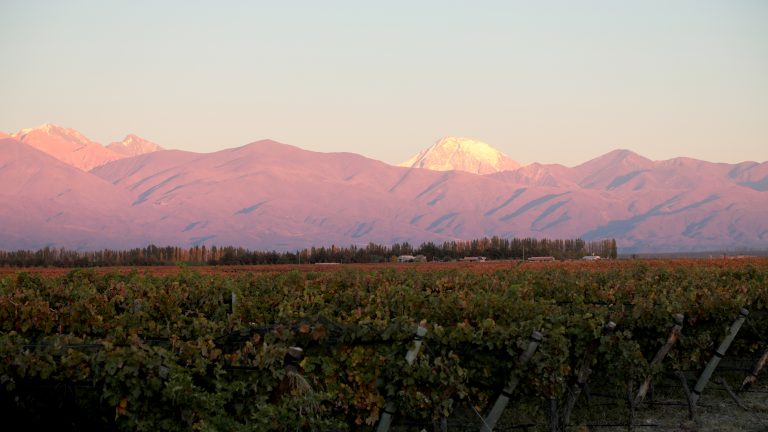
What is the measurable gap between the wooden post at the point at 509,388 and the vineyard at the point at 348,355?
0.03 meters

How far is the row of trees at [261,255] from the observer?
92375 millimetres

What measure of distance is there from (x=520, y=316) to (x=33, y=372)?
7.80 metres

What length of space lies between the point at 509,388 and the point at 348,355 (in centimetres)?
205

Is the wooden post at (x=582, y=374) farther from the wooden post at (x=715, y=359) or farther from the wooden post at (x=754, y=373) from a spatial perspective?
the wooden post at (x=754, y=373)

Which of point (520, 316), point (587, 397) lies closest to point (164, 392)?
point (520, 316)

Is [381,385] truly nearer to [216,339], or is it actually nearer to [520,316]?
[216,339]

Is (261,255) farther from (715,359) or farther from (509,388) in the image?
(509,388)

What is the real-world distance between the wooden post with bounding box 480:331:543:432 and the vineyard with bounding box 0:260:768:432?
0.09 feet

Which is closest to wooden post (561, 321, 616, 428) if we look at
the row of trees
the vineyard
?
the vineyard

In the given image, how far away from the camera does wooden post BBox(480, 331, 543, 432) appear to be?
1229cm

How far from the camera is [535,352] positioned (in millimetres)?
12555

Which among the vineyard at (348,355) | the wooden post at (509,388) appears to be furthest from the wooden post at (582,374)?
the wooden post at (509,388)

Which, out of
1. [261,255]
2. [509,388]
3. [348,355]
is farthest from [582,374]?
[261,255]

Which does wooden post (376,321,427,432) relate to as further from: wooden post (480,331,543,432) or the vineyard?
wooden post (480,331,543,432)
